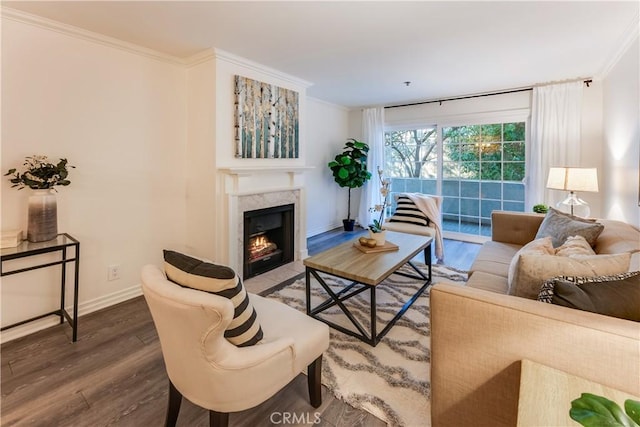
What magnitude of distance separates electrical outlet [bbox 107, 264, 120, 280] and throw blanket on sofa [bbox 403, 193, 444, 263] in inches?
137

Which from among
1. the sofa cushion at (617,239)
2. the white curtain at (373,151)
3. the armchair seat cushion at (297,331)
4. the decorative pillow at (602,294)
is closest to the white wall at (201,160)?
the armchair seat cushion at (297,331)

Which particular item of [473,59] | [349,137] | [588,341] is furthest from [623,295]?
[349,137]

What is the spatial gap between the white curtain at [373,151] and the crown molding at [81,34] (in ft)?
11.4

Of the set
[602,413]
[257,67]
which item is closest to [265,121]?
[257,67]

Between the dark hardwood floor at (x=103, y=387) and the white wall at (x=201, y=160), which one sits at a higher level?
the white wall at (x=201, y=160)

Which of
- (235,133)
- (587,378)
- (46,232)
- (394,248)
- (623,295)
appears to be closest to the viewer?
(587,378)

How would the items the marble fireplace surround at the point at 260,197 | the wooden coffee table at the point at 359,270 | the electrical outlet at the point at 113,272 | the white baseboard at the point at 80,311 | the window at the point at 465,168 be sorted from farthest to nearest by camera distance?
the window at the point at 465,168 < the marble fireplace surround at the point at 260,197 < the electrical outlet at the point at 113,272 < the white baseboard at the point at 80,311 < the wooden coffee table at the point at 359,270

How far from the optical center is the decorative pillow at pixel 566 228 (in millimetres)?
2117

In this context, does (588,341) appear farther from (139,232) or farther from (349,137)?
(349,137)

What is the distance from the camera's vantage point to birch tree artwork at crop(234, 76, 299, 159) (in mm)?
3217

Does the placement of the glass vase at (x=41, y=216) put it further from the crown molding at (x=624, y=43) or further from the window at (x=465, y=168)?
the window at (x=465, y=168)

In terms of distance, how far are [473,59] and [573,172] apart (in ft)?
5.03

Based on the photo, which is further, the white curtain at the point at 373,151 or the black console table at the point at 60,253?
the white curtain at the point at 373,151

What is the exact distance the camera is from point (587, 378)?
100 centimetres
